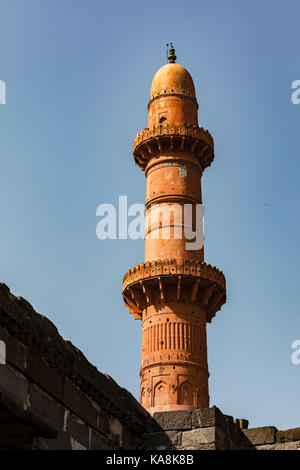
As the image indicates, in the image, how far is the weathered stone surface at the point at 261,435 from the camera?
775cm

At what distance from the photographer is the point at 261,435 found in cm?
783

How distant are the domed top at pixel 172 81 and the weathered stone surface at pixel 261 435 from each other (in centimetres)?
1517

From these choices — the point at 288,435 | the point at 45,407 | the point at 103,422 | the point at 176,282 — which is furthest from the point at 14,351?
the point at 176,282

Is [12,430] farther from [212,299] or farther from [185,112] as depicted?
[185,112]

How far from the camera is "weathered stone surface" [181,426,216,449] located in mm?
6938

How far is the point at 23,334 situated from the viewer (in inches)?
220

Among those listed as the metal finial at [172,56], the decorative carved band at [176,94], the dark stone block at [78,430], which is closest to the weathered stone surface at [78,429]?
the dark stone block at [78,430]

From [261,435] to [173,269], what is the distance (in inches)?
406

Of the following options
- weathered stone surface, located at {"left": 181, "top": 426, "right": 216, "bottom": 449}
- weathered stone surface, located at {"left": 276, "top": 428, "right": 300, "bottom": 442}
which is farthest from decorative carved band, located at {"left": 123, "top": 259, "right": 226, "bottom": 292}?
weathered stone surface, located at {"left": 181, "top": 426, "right": 216, "bottom": 449}

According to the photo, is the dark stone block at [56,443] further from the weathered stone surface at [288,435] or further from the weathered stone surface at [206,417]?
the weathered stone surface at [288,435]

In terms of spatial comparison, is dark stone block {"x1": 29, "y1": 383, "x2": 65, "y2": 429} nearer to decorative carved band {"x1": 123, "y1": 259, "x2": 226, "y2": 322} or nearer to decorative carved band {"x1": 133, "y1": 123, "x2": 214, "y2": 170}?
decorative carved band {"x1": 123, "y1": 259, "x2": 226, "y2": 322}

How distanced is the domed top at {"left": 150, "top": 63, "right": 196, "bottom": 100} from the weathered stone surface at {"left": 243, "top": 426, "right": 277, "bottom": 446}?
49.8 ft

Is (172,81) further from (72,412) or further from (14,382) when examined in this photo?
(14,382)
